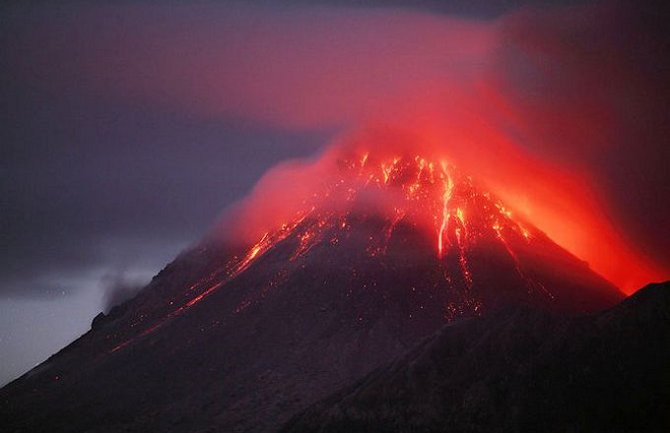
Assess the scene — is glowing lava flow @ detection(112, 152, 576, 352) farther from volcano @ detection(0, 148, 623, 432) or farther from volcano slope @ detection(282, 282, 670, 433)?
volcano slope @ detection(282, 282, 670, 433)

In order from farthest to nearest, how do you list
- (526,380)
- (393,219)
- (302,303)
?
(393,219)
(302,303)
(526,380)

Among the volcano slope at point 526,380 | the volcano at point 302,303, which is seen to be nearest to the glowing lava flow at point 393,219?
the volcano at point 302,303

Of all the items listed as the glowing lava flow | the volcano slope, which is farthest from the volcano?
the volcano slope

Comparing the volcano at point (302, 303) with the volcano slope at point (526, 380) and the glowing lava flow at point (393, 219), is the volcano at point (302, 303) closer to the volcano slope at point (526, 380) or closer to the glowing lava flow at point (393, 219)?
the glowing lava flow at point (393, 219)

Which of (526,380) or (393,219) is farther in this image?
(393,219)

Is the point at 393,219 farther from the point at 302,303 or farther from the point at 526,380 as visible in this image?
the point at 526,380

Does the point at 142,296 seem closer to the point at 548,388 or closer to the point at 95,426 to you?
the point at 95,426

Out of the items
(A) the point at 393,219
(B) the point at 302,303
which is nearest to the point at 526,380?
(B) the point at 302,303
